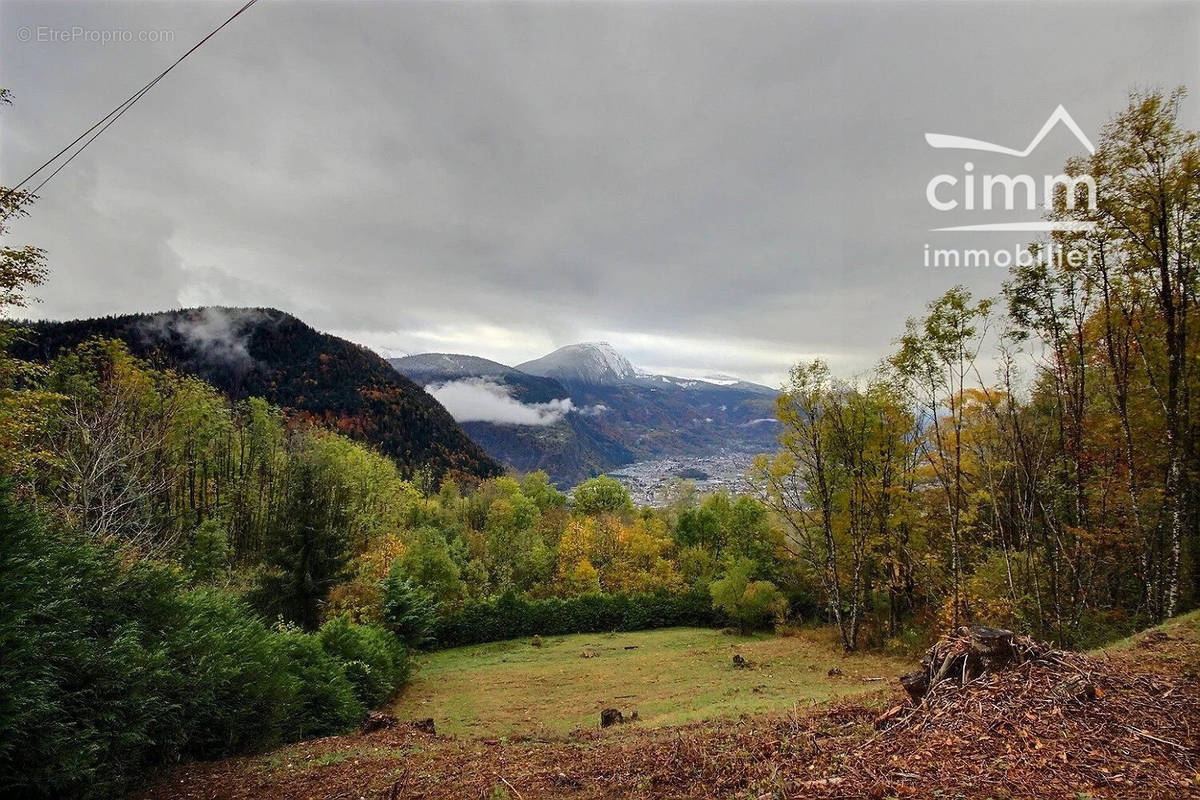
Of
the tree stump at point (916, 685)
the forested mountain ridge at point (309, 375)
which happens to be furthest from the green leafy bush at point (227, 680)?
the forested mountain ridge at point (309, 375)

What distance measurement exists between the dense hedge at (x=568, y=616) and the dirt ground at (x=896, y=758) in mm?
23270

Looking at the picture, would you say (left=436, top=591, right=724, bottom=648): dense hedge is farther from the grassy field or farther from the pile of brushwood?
the pile of brushwood

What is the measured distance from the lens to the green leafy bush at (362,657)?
47.2ft

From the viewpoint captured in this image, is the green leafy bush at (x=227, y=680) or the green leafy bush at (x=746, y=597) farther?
the green leafy bush at (x=746, y=597)

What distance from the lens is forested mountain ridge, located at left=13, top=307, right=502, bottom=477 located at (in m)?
92.0

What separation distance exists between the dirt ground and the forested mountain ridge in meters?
83.9

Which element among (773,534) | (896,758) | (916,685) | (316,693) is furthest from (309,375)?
(896,758)

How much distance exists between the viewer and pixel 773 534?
30.2 meters

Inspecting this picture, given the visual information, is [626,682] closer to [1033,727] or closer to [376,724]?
[376,724]

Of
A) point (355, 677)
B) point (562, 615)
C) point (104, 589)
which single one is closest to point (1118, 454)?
point (104, 589)

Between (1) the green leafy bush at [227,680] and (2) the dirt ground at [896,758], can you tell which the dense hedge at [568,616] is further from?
(2) the dirt ground at [896,758]

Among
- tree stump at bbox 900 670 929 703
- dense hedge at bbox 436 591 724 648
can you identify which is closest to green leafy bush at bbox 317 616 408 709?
dense hedge at bbox 436 591 724 648

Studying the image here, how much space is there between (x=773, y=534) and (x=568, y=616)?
13.9 m

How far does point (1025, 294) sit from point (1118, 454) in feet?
13.1
